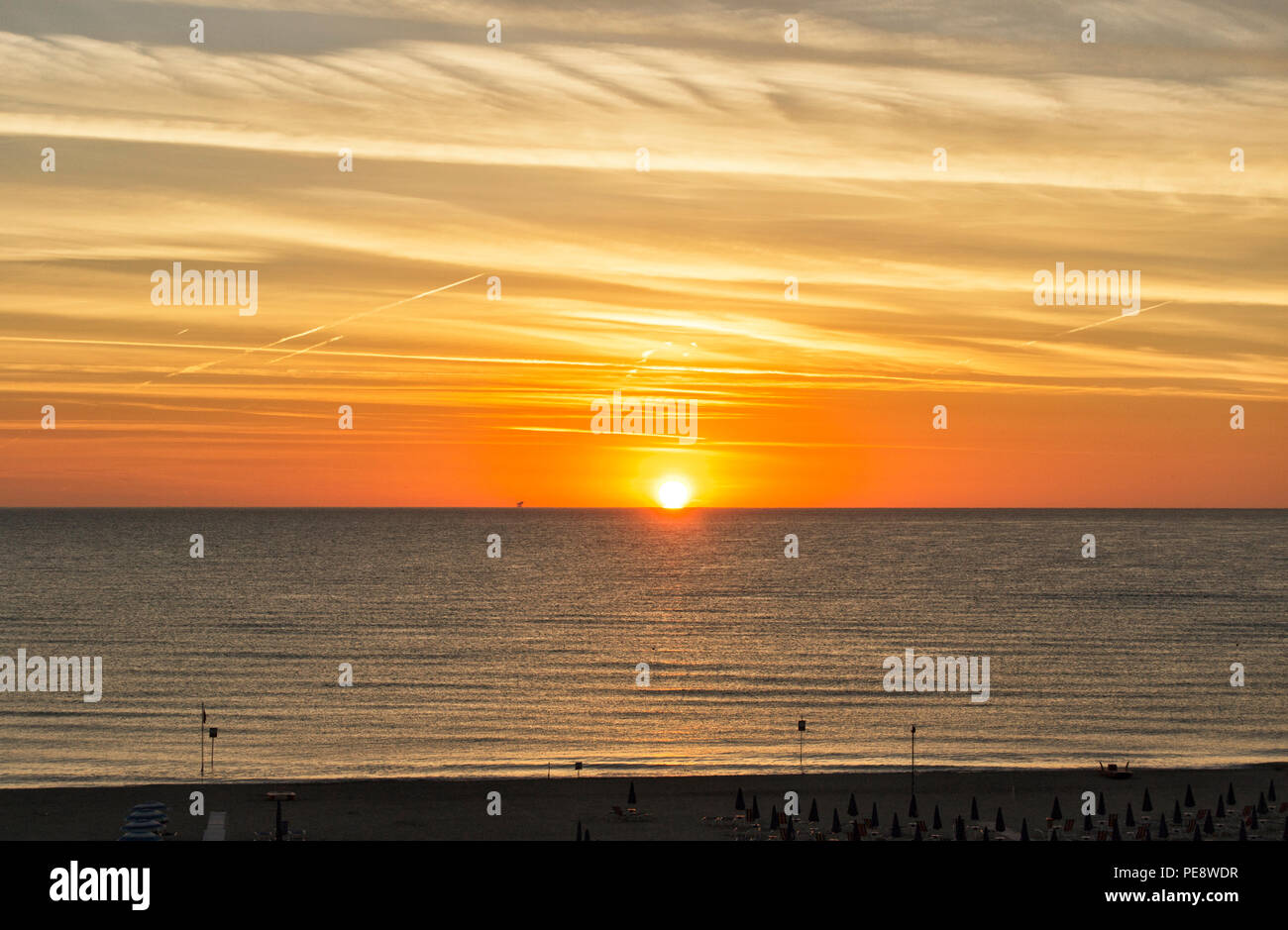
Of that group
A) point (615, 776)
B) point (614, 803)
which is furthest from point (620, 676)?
point (614, 803)

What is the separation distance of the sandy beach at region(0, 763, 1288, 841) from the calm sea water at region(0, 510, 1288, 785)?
664 cm

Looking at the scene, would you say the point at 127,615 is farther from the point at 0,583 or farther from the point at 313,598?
the point at 0,583

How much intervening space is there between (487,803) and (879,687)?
1726 inches

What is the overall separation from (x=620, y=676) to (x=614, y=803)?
43.8 meters

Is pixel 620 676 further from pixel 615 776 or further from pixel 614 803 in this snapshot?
pixel 614 803

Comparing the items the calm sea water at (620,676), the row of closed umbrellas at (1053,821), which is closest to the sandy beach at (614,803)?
the row of closed umbrellas at (1053,821)

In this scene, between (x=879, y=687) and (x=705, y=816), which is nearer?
(x=705, y=816)

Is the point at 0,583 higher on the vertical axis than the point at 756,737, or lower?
higher

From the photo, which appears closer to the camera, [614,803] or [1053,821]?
[1053,821]

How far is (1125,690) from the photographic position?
269 feet

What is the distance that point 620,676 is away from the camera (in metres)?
87.6

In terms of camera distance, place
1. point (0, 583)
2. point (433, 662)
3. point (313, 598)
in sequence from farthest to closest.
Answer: point (0, 583)
point (313, 598)
point (433, 662)

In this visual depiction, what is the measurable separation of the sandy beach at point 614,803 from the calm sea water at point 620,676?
664 centimetres

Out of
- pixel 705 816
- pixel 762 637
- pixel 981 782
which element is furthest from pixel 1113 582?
pixel 705 816
